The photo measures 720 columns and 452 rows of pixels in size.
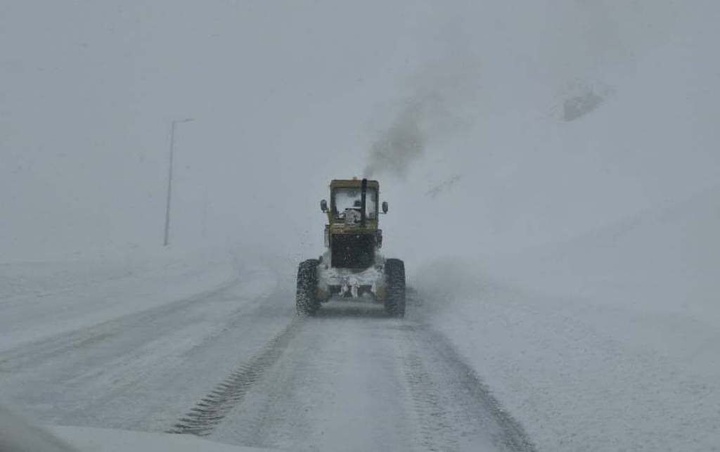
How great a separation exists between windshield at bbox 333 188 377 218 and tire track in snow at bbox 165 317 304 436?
6008mm

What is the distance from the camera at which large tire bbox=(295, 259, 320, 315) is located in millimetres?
15521

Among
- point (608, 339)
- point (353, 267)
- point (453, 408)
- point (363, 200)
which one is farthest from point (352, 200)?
point (453, 408)

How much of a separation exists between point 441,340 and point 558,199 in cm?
2859

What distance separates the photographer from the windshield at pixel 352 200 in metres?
16.9

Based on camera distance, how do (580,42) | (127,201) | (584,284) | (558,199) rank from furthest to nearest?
(127,201) < (580,42) < (558,199) < (584,284)

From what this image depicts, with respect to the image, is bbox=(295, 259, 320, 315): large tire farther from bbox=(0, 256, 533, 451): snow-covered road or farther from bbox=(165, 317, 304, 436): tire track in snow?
bbox=(165, 317, 304, 436): tire track in snow

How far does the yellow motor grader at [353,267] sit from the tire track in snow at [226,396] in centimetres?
454

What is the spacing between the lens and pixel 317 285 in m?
15.9

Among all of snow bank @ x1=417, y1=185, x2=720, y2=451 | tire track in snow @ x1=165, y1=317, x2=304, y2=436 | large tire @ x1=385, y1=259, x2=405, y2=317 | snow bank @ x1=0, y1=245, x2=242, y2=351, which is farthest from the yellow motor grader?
tire track in snow @ x1=165, y1=317, x2=304, y2=436

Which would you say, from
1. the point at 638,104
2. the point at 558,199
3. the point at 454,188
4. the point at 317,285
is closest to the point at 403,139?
the point at 317,285

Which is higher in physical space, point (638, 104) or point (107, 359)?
point (638, 104)

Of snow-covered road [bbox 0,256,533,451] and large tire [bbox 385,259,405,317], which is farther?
large tire [bbox 385,259,405,317]

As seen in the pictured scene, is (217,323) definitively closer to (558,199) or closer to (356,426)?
(356,426)

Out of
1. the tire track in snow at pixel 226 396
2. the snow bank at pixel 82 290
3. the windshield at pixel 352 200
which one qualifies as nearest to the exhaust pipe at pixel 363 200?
the windshield at pixel 352 200
